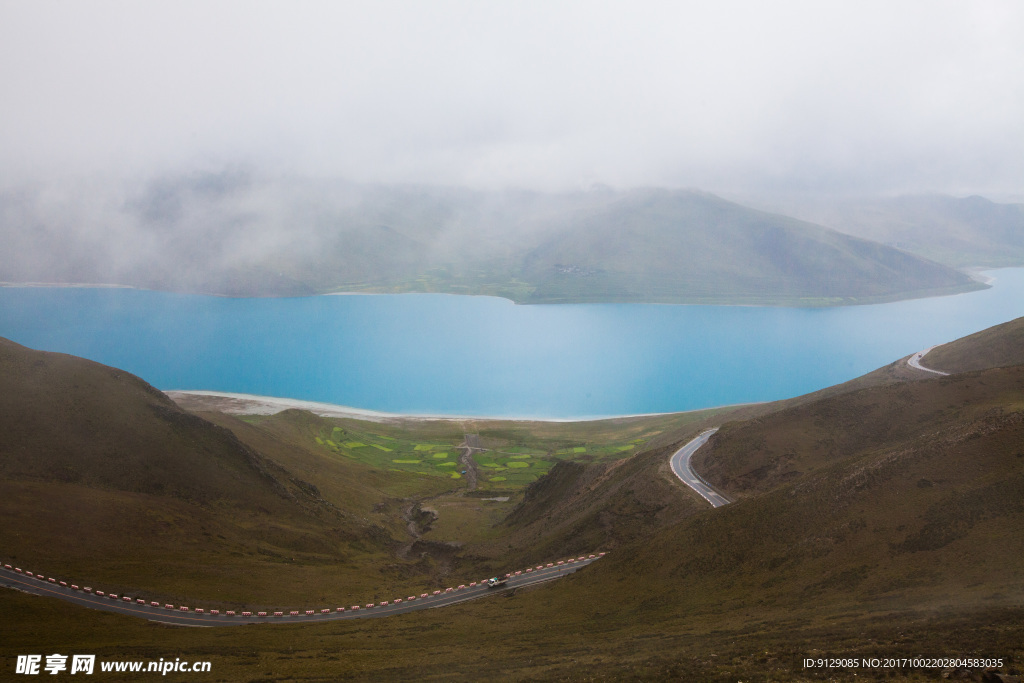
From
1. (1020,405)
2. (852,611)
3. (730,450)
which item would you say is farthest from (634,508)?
(1020,405)

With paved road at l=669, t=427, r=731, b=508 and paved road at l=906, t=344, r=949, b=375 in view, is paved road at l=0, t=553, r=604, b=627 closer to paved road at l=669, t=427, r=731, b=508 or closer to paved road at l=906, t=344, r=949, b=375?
paved road at l=669, t=427, r=731, b=508

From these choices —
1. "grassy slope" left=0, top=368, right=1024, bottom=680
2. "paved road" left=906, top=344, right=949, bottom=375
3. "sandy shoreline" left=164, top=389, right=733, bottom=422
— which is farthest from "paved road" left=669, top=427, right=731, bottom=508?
"sandy shoreline" left=164, top=389, right=733, bottom=422

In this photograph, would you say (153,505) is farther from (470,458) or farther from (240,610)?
(470,458)

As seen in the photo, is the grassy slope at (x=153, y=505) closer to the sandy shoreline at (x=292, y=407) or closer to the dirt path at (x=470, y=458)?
the dirt path at (x=470, y=458)

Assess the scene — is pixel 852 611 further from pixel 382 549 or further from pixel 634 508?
pixel 382 549

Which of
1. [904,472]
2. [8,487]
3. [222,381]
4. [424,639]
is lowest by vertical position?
[424,639]

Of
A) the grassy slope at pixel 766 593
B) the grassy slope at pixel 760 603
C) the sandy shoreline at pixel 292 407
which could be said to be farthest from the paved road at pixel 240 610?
the sandy shoreline at pixel 292 407

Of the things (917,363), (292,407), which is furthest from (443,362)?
(917,363)

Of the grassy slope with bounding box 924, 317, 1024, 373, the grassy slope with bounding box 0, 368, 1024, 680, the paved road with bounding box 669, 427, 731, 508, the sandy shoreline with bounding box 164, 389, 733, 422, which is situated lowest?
the grassy slope with bounding box 0, 368, 1024, 680
